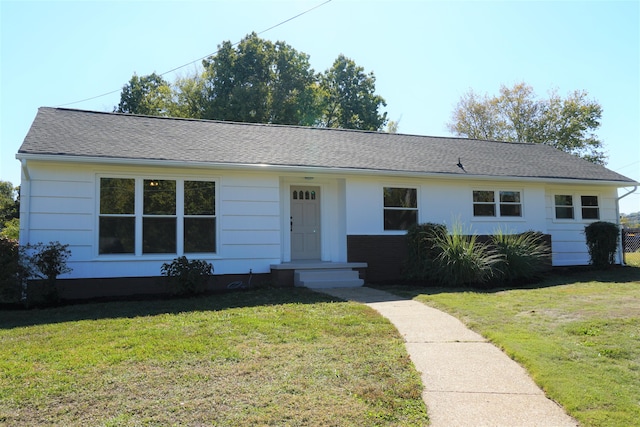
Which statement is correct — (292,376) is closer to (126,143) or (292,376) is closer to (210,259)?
(210,259)

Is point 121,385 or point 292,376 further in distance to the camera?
point 292,376

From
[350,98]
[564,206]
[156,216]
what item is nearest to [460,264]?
[564,206]

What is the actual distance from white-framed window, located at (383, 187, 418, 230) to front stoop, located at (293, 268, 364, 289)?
1.89 m

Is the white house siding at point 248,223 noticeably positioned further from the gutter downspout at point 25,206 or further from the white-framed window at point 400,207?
the gutter downspout at point 25,206

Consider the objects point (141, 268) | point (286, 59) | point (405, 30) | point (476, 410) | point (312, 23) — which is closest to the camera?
point (476, 410)

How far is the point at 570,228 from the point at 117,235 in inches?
530

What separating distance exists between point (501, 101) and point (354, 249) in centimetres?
2902

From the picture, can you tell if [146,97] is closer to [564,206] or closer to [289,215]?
[289,215]

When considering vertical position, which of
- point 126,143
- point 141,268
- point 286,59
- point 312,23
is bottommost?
point 141,268

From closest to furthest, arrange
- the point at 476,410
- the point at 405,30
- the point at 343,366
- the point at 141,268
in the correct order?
1. the point at 476,410
2. the point at 343,366
3. the point at 141,268
4. the point at 405,30

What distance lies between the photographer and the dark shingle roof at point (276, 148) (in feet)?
33.6

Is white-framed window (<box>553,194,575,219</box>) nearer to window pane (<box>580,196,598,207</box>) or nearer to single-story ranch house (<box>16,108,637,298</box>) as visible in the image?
single-story ranch house (<box>16,108,637,298</box>)

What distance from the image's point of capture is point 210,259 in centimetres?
1051

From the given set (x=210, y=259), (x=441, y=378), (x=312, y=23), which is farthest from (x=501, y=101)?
(x=441, y=378)
